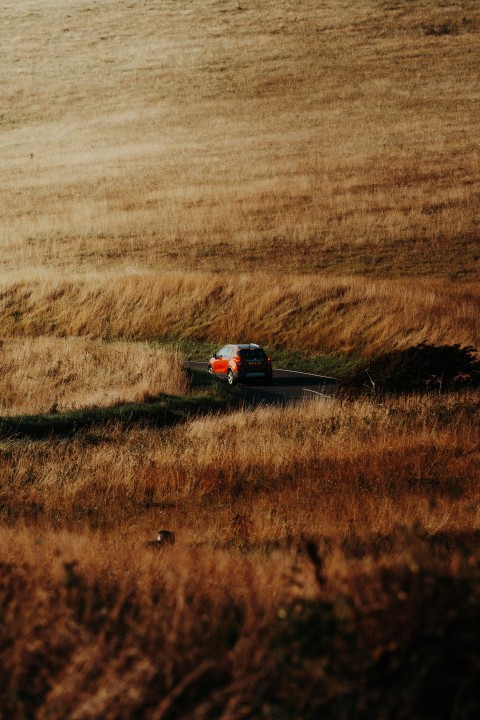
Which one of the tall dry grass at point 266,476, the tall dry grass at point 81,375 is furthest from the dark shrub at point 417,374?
the tall dry grass at point 81,375

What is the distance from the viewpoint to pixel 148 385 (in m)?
25.5

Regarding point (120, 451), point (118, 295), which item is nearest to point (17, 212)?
point (118, 295)

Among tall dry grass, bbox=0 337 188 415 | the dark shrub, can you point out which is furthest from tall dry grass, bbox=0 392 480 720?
tall dry grass, bbox=0 337 188 415

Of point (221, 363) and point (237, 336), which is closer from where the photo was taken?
point (221, 363)

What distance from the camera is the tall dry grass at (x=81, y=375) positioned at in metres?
24.6

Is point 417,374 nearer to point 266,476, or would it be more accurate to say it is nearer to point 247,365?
→ point 247,365

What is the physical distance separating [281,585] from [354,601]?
36.6 inches

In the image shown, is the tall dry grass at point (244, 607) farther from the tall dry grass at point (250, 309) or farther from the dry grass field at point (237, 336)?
the tall dry grass at point (250, 309)

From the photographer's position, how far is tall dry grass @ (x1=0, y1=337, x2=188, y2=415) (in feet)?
80.6

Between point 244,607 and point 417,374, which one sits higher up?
point 244,607

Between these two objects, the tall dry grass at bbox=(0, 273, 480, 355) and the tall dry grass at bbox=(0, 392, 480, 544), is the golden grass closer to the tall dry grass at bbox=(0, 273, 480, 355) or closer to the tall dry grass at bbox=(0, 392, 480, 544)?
the tall dry grass at bbox=(0, 273, 480, 355)

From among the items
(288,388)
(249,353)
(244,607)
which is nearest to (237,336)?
(249,353)

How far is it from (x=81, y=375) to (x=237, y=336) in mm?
10318

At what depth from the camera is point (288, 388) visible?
93.3 ft
